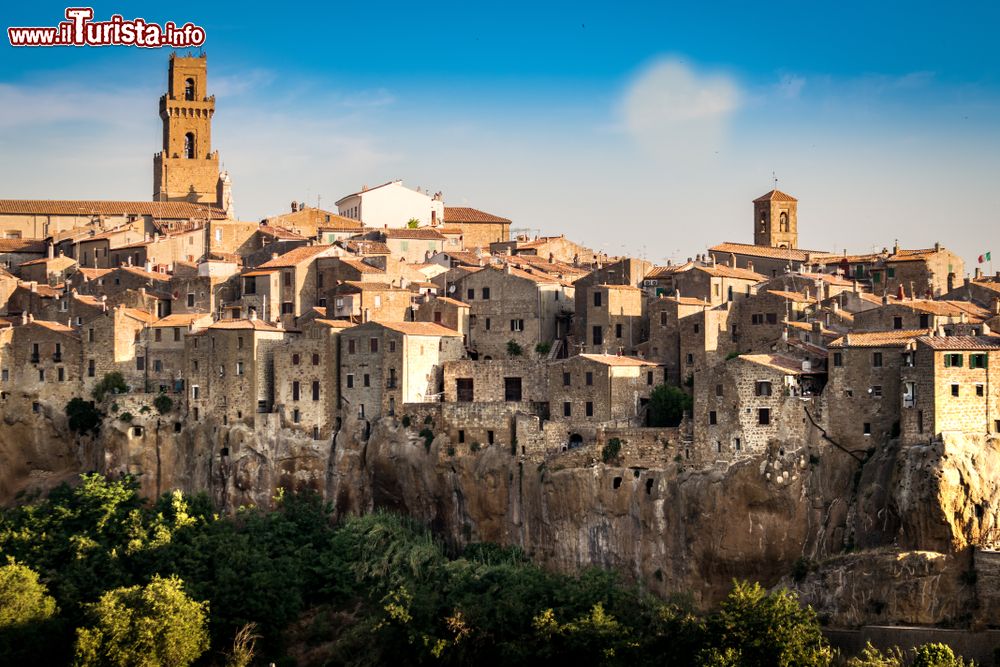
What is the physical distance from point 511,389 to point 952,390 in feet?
69.6

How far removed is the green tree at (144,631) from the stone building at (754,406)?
21435 mm

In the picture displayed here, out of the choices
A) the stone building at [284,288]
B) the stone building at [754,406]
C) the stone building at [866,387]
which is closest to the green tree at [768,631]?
the stone building at [866,387]

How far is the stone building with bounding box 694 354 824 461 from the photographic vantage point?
7488cm

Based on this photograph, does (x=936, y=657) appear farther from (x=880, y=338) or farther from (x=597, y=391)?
(x=597, y=391)

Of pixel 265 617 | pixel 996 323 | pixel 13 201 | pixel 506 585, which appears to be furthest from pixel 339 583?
pixel 13 201

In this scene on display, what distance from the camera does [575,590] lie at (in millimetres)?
71812

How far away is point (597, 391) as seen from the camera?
80.7m

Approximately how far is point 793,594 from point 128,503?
32.2 metres

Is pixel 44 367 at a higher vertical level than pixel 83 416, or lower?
higher

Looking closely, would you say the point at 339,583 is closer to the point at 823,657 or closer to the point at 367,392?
the point at 367,392

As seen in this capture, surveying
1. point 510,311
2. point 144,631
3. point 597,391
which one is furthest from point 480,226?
point 144,631

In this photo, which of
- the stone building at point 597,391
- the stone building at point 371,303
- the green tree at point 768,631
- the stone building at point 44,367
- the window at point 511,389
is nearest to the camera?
the green tree at point 768,631

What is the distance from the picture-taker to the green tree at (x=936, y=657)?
62281 millimetres

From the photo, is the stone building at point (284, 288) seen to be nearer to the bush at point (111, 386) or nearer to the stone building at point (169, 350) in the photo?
the stone building at point (169, 350)
